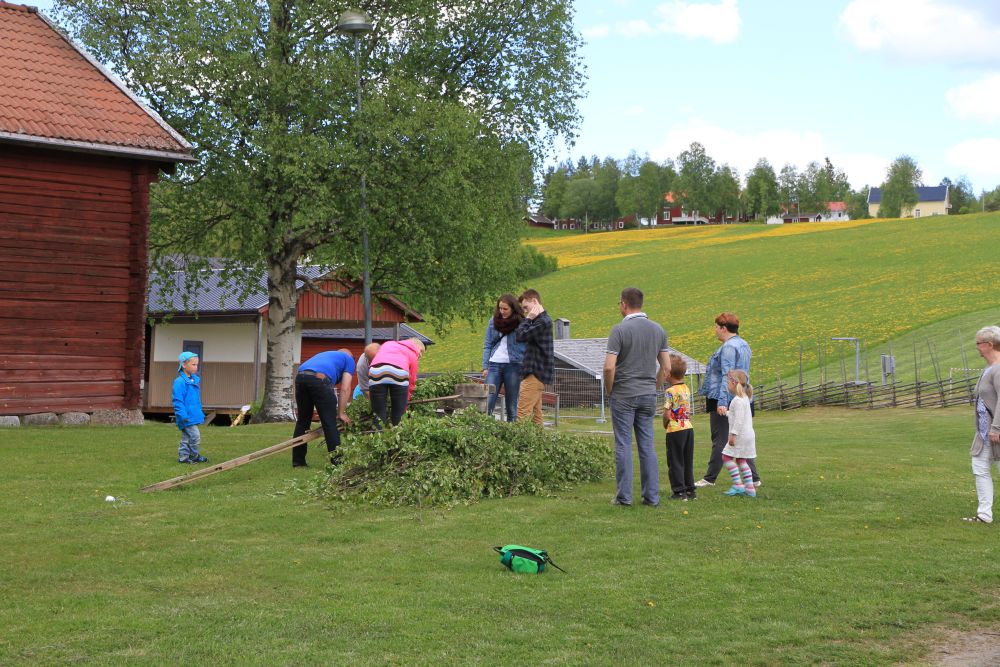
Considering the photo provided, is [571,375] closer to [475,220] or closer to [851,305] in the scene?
[475,220]

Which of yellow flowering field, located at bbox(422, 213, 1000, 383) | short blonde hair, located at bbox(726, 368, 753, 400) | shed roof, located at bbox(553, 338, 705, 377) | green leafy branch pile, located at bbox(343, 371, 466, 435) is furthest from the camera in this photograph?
yellow flowering field, located at bbox(422, 213, 1000, 383)

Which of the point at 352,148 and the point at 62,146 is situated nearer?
the point at 62,146

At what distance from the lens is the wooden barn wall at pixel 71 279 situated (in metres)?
19.7

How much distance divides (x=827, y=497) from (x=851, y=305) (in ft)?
169

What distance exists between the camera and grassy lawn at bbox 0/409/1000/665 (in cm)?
603

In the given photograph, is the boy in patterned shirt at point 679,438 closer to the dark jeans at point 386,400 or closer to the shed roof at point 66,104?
the dark jeans at point 386,400

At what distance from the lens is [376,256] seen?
25.7m

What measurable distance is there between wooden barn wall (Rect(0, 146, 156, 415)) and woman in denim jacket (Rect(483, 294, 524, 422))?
9561 millimetres

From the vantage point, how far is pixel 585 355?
41.2 meters

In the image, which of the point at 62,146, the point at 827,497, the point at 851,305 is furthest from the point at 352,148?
the point at 851,305

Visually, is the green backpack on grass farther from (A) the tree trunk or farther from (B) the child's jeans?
(A) the tree trunk

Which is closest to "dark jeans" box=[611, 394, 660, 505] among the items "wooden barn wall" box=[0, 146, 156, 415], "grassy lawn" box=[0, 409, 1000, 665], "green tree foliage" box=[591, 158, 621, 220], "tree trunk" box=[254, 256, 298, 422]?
"grassy lawn" box=[0, 409, 1000, 665]

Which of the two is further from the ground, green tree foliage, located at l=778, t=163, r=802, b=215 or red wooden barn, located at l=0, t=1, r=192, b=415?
green tree foliage, located at l=778, t=163, r=802, b=215

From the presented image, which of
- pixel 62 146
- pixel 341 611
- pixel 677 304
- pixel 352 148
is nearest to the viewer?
pixel 341 611
